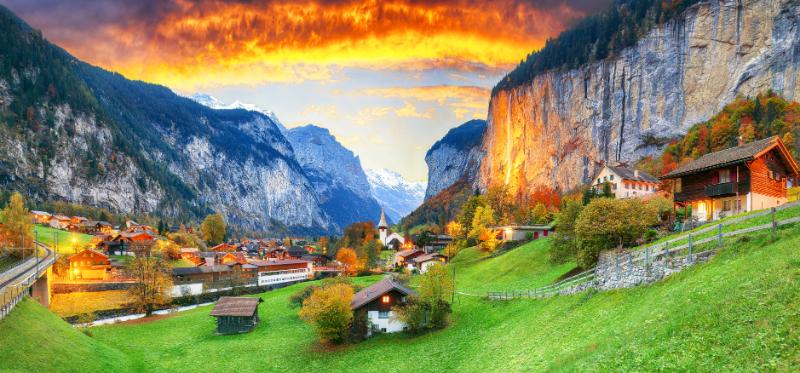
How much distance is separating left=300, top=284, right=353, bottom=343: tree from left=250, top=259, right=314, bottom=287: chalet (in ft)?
210

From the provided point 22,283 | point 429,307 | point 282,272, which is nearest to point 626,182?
point 429,307

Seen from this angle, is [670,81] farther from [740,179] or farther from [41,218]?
[41,218]

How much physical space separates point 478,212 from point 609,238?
59.0 meters

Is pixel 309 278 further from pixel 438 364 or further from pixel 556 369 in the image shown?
pixel 556 369

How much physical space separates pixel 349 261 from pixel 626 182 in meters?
65.4

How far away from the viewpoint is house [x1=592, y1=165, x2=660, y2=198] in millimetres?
100188

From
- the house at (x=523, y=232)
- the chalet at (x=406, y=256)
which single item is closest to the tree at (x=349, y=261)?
the chalet at (x=406, y=256)

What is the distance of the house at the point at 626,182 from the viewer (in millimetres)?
100188

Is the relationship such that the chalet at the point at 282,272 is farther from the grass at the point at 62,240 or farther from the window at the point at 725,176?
the window at the point at 725,176

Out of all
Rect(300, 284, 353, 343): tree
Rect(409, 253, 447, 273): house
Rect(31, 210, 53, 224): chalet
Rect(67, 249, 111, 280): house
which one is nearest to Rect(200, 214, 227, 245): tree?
Rect(31, 210, 53, 224): chalet

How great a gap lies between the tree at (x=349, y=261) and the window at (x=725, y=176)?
253 feet

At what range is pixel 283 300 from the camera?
268 feet

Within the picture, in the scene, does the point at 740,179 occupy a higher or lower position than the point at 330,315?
higher

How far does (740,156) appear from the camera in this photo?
139 feet
